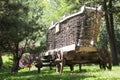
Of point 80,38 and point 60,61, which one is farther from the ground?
point 80,38

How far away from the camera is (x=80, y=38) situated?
16891 millimetres

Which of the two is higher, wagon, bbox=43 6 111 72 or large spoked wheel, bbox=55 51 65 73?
wagon, bbox=43 6 111 72

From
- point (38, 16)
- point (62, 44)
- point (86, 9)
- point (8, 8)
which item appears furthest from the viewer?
point (38, 16)

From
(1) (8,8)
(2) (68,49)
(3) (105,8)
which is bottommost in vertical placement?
(2) (68,49)

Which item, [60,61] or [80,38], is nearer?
[80,38]

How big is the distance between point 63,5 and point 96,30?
2339 cm

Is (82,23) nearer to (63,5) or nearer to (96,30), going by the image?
(96,30)

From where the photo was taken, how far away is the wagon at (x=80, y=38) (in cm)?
→ 1691

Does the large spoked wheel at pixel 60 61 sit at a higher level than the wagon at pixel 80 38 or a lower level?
lower

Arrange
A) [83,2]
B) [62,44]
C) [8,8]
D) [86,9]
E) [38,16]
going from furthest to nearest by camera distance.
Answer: [83,2] → [38,16] → [8,8] → [62,44] → [86,9]

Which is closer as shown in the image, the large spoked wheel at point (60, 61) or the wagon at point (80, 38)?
the wagon at point (80, 38)

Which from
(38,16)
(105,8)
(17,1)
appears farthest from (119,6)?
(17,1)

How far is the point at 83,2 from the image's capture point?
3666cm

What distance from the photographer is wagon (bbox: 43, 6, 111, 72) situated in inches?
666
